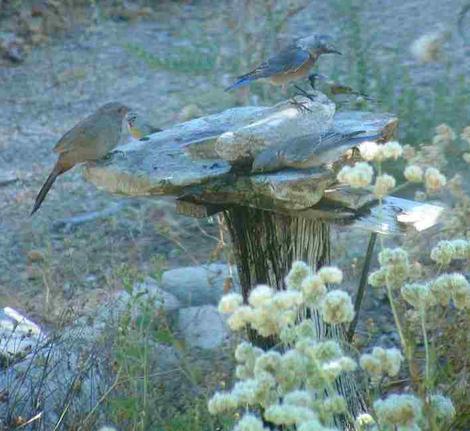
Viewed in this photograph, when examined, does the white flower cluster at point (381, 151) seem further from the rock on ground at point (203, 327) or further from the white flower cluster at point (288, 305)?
the rock on ground at point (203, 327)

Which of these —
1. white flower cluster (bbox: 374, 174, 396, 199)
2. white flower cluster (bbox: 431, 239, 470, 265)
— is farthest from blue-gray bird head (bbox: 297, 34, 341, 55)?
white flower cluster (bbox: 374, 174, 396, 199)

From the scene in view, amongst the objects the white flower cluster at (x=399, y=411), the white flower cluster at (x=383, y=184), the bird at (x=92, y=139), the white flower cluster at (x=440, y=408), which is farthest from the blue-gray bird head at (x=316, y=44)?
the white flower cluster at (x=399, y=411)

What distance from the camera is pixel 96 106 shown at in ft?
27.5

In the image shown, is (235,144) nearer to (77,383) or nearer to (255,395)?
(77,383)

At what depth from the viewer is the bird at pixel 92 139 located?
427 cm

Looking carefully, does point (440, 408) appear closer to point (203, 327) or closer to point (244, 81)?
point (244, 81)

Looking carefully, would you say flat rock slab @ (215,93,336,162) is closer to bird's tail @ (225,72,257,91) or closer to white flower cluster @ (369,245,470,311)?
bird's tail @ (225,72,257,91)

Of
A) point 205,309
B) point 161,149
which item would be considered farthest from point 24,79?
point 161,149

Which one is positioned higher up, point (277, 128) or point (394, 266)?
point (394, 266)

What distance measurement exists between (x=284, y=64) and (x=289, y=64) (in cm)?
2

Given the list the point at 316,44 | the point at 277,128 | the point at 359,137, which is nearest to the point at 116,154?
the point at 277,128

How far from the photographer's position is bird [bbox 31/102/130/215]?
14.0 ft

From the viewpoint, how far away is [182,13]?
991 centimetres

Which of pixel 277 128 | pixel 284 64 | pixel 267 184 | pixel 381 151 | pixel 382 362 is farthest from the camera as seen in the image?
pixel 284 64
